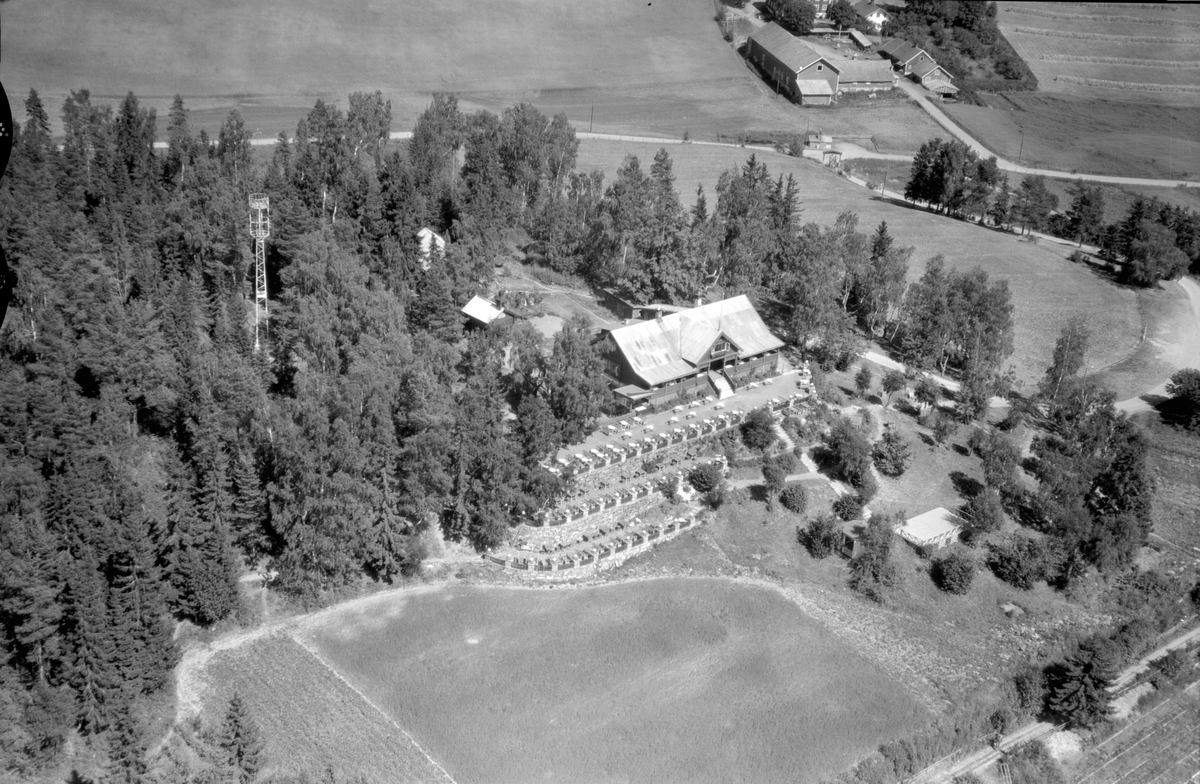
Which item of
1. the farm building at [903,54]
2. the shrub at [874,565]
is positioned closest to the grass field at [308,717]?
the shrub at [874,565]

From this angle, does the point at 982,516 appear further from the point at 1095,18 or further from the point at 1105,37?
the point at 1095,18

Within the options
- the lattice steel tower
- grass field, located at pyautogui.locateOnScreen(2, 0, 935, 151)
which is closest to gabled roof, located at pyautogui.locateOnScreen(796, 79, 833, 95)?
grass field, located at pyautogui.locateOnScreen(2, 0, 935, 151)

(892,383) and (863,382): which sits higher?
(892,383)

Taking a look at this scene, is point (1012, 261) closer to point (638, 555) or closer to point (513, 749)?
point (638, 555)

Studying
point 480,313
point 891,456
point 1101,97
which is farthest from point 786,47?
point 891,456

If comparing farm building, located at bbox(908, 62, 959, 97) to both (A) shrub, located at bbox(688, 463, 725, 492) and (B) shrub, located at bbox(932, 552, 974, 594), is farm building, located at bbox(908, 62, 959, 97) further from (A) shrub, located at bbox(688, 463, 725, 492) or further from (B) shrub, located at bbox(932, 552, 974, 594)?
(B) shrub, located at bbox(932, 552, 974, 594)

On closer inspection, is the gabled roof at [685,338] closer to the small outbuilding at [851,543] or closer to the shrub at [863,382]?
the shrub at [863,382]

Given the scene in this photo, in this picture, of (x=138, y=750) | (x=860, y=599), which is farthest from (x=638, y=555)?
(x=138, y=750)

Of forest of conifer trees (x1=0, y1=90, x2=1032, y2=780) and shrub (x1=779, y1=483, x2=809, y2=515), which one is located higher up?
forest of conifer trees (x1=0, y1=90, x2=1032, y2=780)
